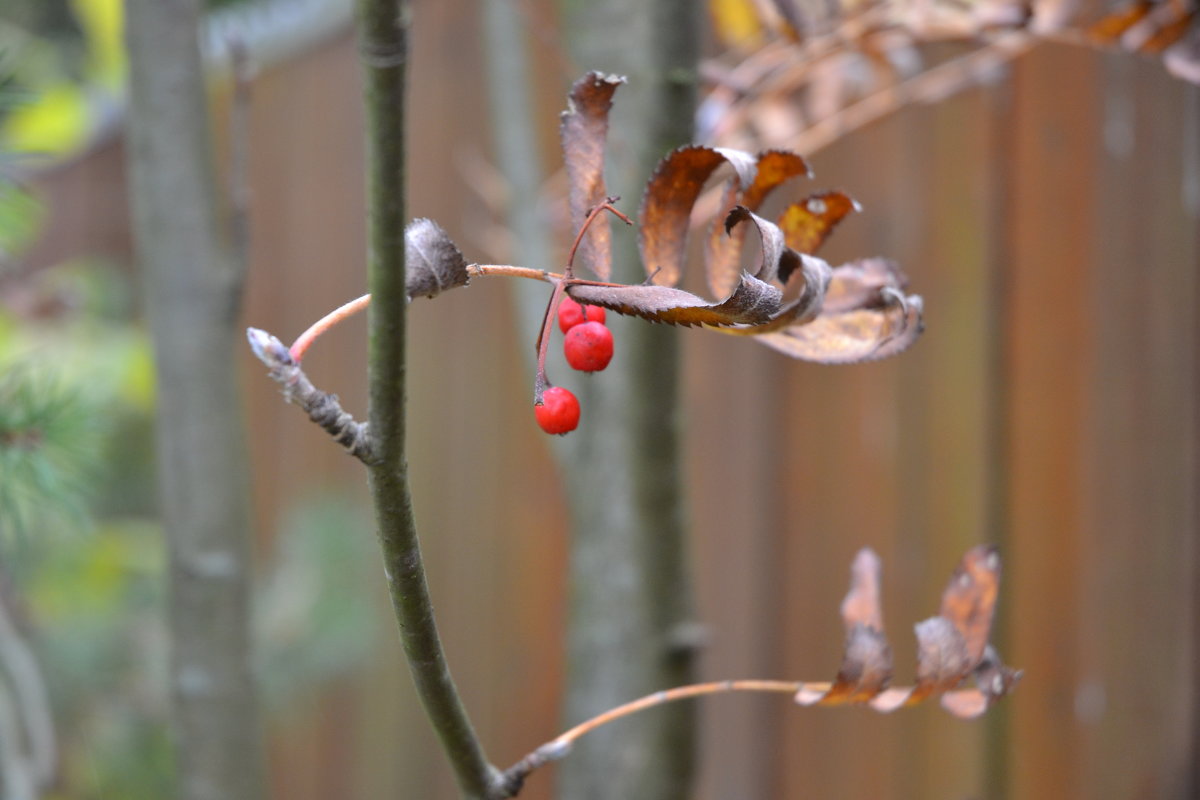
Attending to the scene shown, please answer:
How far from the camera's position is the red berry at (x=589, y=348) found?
32 centimetres

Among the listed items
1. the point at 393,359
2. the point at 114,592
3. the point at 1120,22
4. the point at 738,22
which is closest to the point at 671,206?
the point at 393,359

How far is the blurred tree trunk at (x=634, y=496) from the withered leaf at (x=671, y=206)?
0.84 feet

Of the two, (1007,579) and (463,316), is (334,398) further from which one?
(463,316)

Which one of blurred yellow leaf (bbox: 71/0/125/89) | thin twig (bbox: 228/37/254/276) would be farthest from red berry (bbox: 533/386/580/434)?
blurred yellow leaf (bbox: 71/0/125/89)

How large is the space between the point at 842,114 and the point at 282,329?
1.53 m

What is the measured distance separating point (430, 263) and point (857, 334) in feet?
0.50

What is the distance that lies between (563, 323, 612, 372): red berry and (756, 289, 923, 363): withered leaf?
7cm

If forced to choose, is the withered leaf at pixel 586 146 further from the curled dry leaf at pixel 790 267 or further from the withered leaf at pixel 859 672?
the withered leaf at pixel 859 672

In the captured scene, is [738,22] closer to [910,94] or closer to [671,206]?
[910,94]

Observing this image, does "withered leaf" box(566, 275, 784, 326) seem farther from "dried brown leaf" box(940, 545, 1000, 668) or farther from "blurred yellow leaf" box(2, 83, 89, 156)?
"blurred yellow leaf" box(2, 83, 89, 156)

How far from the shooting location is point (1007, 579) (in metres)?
1.21

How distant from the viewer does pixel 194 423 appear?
87 centimetres

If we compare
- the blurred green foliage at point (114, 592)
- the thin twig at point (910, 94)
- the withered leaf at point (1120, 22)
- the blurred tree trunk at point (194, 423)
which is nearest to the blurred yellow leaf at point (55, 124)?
the blurred green foliage at point (114, 592)

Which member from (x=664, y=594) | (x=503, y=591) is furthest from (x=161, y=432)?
(x=503, y=591)
